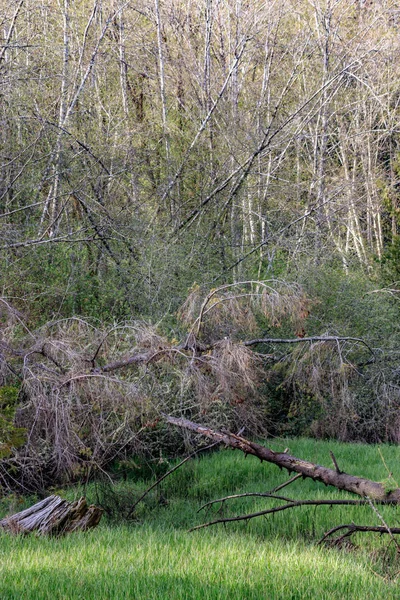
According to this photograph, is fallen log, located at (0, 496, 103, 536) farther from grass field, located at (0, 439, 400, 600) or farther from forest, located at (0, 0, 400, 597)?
forest, located at (0, 0, 400, 597)

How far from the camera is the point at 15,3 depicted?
14.4 meters

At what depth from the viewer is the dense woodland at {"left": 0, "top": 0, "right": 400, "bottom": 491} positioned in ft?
32.3

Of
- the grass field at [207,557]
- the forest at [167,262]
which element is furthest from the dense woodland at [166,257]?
the grass field at [207,557]

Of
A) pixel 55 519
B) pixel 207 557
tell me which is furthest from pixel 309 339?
pixel 207 557

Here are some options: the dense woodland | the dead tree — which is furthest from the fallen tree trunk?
the dense woodland

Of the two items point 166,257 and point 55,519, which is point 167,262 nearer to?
point 166,257

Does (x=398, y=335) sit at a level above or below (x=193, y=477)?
above

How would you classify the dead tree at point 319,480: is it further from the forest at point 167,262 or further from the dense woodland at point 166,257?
the dense woodland at point 166,257

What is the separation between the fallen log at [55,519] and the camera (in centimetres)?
748

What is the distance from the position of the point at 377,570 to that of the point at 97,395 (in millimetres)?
3975

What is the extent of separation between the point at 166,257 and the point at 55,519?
682cm

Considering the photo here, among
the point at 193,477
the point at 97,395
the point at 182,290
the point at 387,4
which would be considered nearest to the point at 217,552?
the point at 97,395

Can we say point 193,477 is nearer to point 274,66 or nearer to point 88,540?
point 88,540

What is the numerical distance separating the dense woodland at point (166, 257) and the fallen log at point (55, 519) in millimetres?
720
